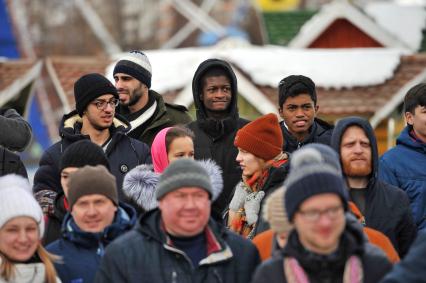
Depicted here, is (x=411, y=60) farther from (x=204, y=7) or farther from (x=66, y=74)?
(x=204, y=7)

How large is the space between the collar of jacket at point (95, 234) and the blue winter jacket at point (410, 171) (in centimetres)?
203

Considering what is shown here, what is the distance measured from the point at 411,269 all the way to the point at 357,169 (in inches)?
67.5

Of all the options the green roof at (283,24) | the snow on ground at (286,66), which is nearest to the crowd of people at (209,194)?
the snow on ground at (286,66)

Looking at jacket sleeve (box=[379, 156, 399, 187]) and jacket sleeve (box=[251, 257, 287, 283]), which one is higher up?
jacket sleeve (box=[379, 156, 399, 187])

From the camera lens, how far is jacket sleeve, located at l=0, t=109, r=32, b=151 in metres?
8.08

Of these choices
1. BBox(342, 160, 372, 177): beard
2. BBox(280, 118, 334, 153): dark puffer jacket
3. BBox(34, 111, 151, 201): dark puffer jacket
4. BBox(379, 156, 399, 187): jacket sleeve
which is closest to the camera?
BBox(342, 160, 372, 177): beard

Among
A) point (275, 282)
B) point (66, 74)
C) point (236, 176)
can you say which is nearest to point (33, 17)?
point (66, 74)

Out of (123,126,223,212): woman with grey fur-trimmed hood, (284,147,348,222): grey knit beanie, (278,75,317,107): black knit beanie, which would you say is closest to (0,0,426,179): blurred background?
(278,75,317,107): black knit beanie

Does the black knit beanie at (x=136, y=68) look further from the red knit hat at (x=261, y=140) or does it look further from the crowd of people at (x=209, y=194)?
the red knit hat at (x=261, y=140)

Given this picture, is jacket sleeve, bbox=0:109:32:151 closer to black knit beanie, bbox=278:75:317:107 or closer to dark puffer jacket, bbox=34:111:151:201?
dark puffer jacket, bbox=34:111:151:201

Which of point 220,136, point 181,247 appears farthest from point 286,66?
point 181,247

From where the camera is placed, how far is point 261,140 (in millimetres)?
7574

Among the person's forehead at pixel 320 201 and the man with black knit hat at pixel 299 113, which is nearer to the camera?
the person's forehead at pixel 320 201

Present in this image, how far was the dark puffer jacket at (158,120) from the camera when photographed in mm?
9094
